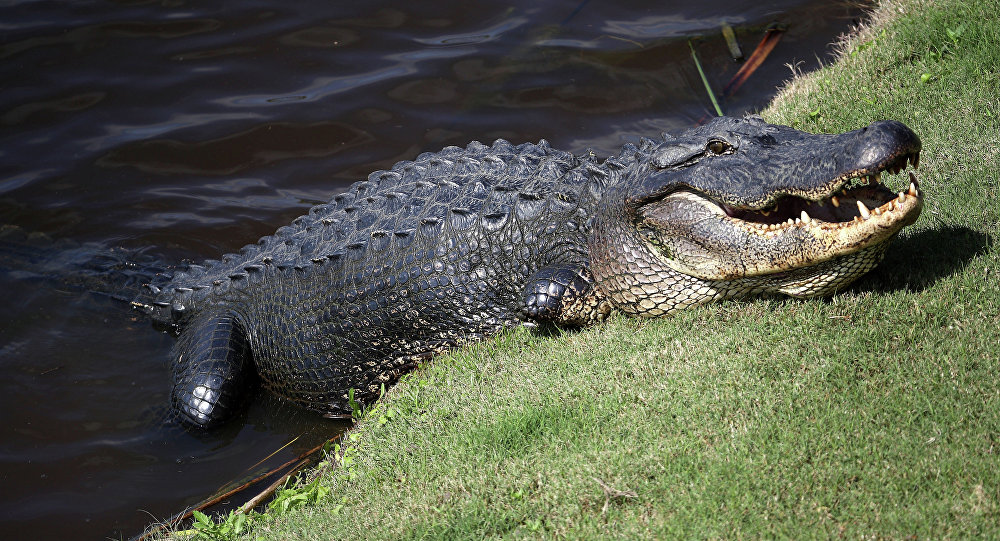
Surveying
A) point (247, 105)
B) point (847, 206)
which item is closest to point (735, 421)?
point (847, 206)

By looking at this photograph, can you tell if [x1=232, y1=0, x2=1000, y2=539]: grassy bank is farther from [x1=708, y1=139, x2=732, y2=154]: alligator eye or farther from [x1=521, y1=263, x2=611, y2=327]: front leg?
[x1=708, y1=139, x2=732, y2=154]: alligator eye

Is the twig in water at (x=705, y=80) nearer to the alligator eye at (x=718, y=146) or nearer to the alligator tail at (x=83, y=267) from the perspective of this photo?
the alligator eye at (x=718, y=146)

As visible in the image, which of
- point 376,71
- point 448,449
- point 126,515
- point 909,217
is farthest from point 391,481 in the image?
point 376,71

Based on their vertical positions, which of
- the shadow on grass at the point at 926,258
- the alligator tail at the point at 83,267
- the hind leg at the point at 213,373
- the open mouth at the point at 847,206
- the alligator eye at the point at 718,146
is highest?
the alligator eye at the point at 718,146

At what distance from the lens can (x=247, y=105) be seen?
7832mm

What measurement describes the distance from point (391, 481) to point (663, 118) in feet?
17.0

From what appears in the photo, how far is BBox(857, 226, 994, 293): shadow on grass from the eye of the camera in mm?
3238

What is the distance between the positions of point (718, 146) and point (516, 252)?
1.19 meters

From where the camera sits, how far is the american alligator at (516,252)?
312 cm

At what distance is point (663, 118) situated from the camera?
7359 mm

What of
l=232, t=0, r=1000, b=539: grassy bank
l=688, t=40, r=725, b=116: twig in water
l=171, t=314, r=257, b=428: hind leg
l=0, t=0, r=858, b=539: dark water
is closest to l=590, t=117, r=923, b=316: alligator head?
l=232, t=0, r=1000, b=539: grassy bank

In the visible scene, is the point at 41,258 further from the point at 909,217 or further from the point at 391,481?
the point at 909,217

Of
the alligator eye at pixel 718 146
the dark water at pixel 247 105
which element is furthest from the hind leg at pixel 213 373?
the alligator eye at pixel 718 146

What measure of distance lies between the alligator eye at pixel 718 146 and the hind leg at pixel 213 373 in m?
3.21
